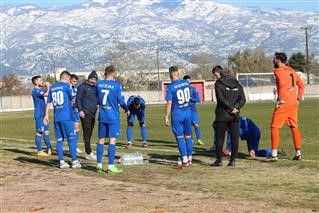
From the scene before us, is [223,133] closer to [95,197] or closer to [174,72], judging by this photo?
[174,72]

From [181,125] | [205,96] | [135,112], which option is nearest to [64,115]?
[181,125]

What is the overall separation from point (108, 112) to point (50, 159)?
3.69 metres

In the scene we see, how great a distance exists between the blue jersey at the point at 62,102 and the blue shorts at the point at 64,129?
0.09 m

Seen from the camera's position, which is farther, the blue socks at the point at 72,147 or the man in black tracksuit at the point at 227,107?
the blue socks at the point at 72,147

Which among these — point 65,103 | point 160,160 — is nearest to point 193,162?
point 160,160

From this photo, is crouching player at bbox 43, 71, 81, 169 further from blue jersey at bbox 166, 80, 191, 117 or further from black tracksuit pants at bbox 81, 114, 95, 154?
blue jersey at bbox 166, 80, 191, 117

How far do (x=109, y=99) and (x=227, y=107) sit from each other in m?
2.21

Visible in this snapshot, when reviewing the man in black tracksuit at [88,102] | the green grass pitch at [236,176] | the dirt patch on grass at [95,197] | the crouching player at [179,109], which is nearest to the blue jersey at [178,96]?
the crouching player at [179,109]

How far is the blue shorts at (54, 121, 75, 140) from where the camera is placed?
12.8m

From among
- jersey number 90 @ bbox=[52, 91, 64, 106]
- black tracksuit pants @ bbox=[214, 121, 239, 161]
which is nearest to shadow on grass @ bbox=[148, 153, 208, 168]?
black tracksuit pants @ bbox=[214, 121, 239, 161]

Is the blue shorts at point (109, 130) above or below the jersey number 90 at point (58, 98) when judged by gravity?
below

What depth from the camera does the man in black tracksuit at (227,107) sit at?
11852 millimetres

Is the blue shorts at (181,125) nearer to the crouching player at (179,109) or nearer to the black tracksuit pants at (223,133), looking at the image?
the crouching player at (179,109)

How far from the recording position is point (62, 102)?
12.8 metres
